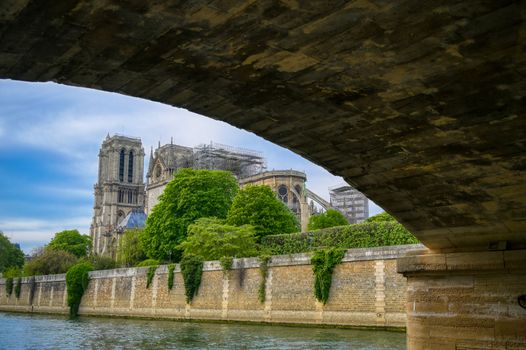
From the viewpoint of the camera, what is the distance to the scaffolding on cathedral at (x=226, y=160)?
280 ft

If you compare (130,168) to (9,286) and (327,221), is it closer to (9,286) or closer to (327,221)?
(9,286)

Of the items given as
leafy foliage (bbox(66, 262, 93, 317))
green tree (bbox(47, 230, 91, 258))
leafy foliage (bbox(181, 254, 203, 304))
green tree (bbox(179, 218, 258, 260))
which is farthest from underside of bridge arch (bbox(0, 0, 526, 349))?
green tree (bbox(47, 230, 91, 258))

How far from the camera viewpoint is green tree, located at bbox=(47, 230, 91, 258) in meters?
91.0

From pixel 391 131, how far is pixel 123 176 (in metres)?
112

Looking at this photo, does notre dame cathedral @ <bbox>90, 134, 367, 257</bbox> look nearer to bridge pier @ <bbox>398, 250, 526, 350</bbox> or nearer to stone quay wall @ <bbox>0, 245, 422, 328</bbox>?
stone quay wall @ <bbox>0, 245, 422, 328</bbox>

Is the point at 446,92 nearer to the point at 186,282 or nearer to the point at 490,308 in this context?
the point at 490,308

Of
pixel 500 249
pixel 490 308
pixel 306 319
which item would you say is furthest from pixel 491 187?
pixel 306 319

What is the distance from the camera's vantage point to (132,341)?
2364cm

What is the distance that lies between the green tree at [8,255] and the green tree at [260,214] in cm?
6557

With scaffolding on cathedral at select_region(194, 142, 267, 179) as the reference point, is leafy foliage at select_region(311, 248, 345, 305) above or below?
below

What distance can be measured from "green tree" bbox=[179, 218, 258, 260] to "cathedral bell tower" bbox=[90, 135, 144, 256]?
6996 centimetres

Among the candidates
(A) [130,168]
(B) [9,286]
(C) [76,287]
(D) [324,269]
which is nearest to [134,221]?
(A) [130,168]

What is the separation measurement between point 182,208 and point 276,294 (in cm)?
2282

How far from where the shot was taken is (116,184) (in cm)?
11250
